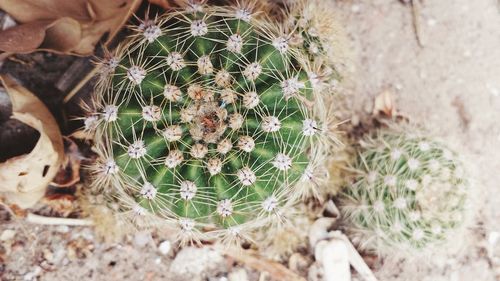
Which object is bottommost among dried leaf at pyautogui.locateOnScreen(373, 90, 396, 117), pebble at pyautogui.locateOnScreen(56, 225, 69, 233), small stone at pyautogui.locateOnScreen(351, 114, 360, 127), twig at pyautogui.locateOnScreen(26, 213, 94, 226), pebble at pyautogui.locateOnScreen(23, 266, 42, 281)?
pebble at pyautogui.locateOnScreen(23, 266, 42, 281)

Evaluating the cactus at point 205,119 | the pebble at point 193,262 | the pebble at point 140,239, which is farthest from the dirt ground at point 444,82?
the cactus at point 205,119

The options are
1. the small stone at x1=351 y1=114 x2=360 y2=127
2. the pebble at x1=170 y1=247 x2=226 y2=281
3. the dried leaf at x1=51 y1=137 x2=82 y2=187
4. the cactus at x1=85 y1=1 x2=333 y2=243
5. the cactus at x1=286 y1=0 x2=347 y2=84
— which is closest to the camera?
the cactus at x1=85 y1=1 x2=333 y2=243

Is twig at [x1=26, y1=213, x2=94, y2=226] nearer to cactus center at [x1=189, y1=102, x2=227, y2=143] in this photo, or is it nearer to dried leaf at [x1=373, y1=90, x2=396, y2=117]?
cactus center at [x1=189, y1=102, x2=227, y2=143]

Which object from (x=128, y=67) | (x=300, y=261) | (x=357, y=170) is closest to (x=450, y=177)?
(x=357, y=170)

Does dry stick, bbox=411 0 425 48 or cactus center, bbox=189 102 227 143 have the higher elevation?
dry stick, bbox=411 0 425 48

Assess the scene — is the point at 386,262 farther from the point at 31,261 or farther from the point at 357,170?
the point at 31,261

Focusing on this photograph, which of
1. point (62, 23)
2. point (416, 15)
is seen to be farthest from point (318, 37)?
point (62, 23)

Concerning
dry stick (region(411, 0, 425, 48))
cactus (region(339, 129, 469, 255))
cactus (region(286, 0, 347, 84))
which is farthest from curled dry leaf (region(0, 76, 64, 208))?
dry stick (region(411, 0, 425, 48))

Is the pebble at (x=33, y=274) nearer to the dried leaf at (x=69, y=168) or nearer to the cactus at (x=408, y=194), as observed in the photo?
the dried leaf at (x=69, y=168)
